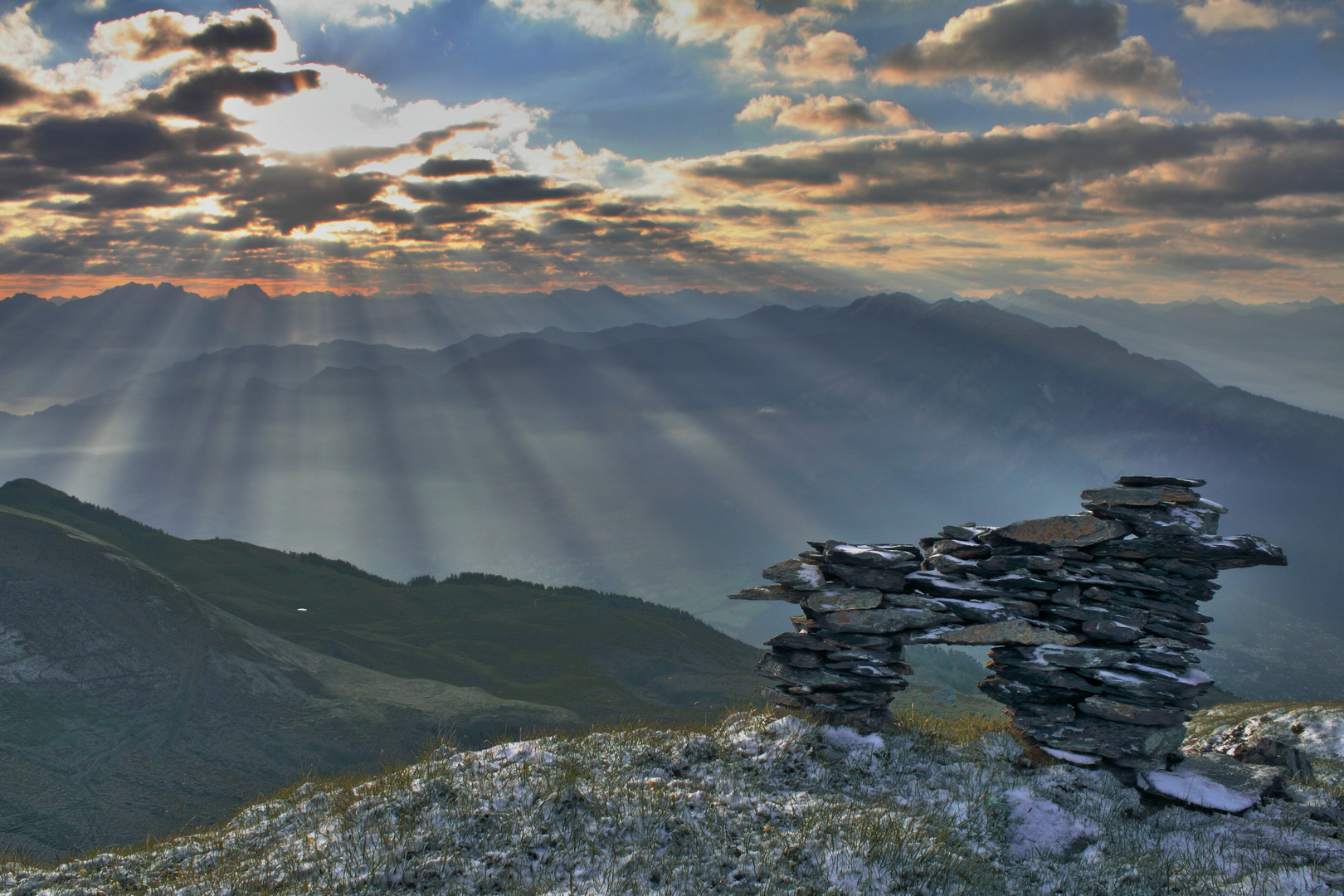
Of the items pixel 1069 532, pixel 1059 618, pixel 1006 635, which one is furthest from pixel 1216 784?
pixel 1069 532

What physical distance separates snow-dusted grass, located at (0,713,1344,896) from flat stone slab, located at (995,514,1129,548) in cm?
387

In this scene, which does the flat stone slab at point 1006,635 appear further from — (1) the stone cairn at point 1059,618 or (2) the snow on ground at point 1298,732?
(2) the snow on ground at point 1298,732

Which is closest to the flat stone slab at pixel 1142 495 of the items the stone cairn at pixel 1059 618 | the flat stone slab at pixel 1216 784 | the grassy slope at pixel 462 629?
the stone cairn at pixel 1059 618

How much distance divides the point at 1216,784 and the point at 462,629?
84823 millimetres

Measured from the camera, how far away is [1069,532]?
13180 mm

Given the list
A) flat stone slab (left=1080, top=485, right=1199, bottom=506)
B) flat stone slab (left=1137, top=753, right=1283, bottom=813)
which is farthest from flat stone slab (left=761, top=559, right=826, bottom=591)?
flat stone slab (left=1137, top=753, right=1283, bottom=813)

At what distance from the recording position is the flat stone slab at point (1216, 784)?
11234 millimetres

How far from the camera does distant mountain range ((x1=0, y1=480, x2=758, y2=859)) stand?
34094 mm

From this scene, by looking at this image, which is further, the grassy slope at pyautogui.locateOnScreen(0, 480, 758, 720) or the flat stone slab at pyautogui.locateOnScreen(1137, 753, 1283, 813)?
the grassy slope at pyautogui.locateOnScreen(0, 480, 758, 720)

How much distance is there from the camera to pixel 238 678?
45.7 m

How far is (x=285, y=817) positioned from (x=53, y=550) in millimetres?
49356

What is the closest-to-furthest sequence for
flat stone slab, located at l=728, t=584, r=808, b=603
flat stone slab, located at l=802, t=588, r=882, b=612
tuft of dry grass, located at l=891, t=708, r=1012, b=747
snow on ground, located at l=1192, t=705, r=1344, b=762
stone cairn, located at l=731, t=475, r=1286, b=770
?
1. stone cairn, located at l=731, t=475, r=1286, b=770
2. tuft of dry grass, located at l=891, t=708, r=1012, b=747
3. flat stone slab, located at l=802, t=588, r=882, b=612
4. flat stone slab, located at l=728, t=584, r=808, b=603
5. snow on ground, located at l=1192, t=705, r=1344, b=762

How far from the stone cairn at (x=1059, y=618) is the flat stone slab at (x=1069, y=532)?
3 cm

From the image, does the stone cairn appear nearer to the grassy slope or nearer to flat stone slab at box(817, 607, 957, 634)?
flat stone slab at box(817, 607, 957, 634)
